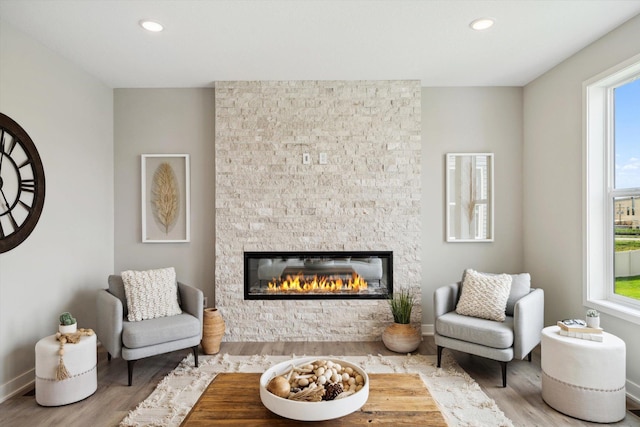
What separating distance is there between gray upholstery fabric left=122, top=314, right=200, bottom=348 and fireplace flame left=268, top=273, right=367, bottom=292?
3.34 ft

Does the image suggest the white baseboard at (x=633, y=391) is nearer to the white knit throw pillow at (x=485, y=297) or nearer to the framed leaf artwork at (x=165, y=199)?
the white knit throw pillow at (x=485, y=297)

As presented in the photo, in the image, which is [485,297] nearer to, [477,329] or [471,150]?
[477,329]

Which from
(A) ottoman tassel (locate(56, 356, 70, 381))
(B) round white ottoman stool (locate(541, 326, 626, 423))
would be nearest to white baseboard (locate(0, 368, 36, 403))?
(A) ottoman tassel (locate(56, 356, 70, 381))

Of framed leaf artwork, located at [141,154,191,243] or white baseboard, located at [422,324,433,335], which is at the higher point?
framed leaf artwork, located at [141,154,191,243]

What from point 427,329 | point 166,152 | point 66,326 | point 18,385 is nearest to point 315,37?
point 166,152

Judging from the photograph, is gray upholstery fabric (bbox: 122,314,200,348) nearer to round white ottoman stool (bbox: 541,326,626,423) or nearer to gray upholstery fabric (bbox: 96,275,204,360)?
gray upholstery fabric (bbox: 96,275,204,360)

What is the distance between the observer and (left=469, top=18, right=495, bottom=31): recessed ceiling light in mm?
2648

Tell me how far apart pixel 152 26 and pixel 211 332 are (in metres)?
2.57

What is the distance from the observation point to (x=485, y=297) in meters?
3.16

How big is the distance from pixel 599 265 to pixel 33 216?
14.8ft

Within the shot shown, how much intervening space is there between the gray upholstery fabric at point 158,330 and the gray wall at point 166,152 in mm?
900

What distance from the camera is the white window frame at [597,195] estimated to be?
120 inches

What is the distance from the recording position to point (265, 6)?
2.46m

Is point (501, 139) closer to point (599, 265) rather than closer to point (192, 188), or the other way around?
point (599, 265)
